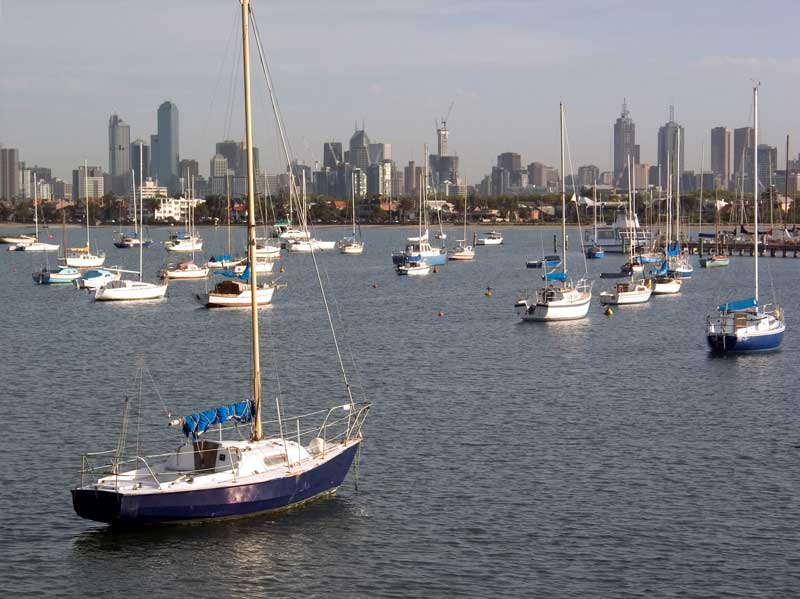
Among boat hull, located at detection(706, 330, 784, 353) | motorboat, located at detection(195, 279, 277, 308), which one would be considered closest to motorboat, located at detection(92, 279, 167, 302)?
motorboat, located at detection(195, 279, 277, 308)

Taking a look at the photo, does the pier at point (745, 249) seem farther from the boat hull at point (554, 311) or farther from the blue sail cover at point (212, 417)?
the blue sail cover at point (212, 417)

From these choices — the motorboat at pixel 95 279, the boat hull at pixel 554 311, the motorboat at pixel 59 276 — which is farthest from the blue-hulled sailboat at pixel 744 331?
the motorboat at pixel 59 276

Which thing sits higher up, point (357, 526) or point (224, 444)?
point (224, 444)

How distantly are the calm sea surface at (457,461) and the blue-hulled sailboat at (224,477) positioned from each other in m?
0.64

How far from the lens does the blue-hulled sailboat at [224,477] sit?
32.5 metres

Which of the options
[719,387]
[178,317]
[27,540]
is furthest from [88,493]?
[178,317]

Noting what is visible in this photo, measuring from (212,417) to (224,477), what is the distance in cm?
209

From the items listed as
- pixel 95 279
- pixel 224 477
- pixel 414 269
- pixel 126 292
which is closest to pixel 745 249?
pixel 414 269

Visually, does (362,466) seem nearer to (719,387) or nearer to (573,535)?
(573,535)

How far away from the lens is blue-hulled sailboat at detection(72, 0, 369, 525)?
3247 cm

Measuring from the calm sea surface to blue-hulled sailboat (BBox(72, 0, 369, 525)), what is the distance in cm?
64

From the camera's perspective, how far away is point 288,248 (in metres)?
188

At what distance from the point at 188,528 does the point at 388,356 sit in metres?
34.6

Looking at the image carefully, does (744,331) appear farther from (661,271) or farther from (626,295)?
(661,271)
